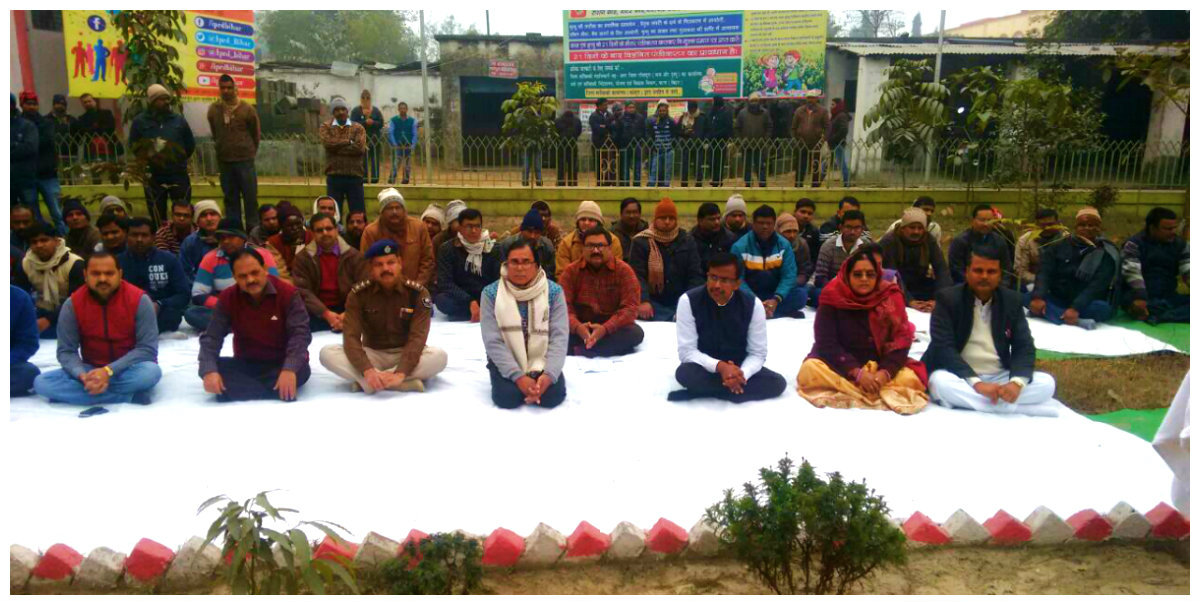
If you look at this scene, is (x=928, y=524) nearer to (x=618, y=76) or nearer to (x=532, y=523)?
(x=532, y=523)

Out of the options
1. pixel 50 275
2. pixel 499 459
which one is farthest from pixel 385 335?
pixel 50 275

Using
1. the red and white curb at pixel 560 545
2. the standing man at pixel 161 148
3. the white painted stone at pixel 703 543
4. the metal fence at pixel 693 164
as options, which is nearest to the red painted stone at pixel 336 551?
the red and white curb at pixel 560 545

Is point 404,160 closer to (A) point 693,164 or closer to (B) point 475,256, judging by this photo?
(A) point 693,164

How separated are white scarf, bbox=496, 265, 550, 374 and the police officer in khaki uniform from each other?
48cm

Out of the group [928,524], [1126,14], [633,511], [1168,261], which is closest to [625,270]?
[633,511]

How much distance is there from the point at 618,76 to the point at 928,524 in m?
13.0

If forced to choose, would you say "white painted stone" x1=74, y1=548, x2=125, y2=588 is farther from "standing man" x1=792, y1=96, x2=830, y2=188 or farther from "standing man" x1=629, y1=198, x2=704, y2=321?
"standing man" x1=792, y1=96, x2=830, y2=188

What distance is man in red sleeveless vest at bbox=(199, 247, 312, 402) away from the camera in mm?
4668

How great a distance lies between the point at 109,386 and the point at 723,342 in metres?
3.40

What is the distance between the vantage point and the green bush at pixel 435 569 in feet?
8.72

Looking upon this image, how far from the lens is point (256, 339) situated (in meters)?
4.84

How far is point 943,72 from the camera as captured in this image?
46.8ft

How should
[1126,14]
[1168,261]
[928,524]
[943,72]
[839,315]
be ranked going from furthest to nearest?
[1126,14] < [943,72] < [1168,261] < [839,315] < [928,524]

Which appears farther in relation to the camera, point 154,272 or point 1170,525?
point 154,272
